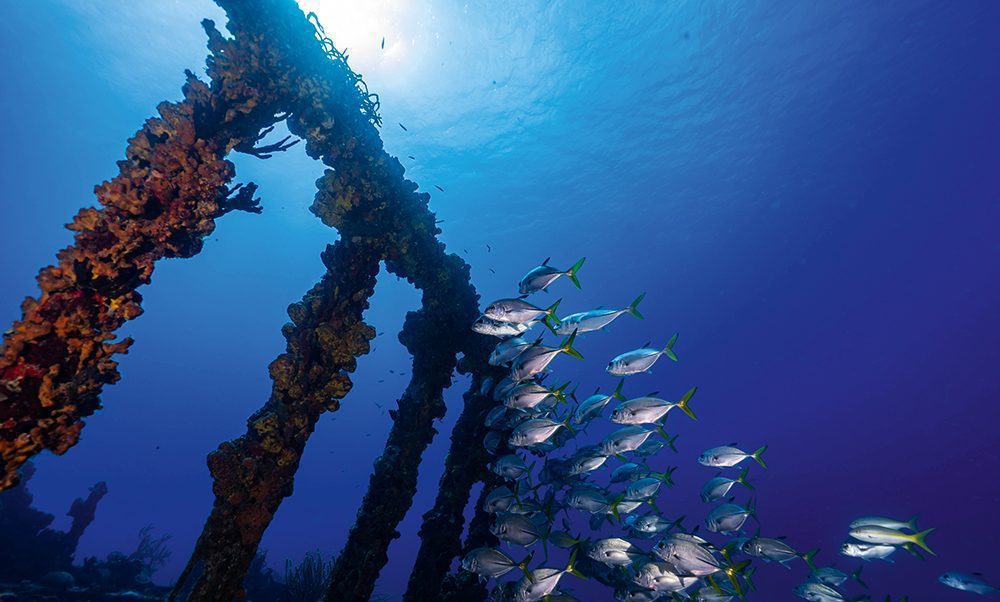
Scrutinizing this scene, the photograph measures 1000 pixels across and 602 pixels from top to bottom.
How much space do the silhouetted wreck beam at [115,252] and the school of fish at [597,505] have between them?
137 inches

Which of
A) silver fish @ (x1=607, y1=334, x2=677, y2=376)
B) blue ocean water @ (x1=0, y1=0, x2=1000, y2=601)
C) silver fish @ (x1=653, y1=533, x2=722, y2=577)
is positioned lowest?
silver fish @ (x1=653, y1=533, x2=722, y2=577)

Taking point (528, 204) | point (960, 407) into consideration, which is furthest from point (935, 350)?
point (528, 204)

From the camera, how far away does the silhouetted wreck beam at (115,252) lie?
2.74m

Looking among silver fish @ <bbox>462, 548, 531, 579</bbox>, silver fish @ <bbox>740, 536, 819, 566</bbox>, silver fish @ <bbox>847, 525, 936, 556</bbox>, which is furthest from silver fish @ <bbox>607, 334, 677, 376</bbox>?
silver fish @ <bbox>847, 525, 936, 556</bbox>

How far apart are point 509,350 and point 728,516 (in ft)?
14.6

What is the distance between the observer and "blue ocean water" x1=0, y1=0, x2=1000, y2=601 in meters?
23.7

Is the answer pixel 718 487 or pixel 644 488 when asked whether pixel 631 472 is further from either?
pixel 718 487

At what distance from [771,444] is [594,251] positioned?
31807 millimetres

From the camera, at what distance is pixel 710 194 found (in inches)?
1393

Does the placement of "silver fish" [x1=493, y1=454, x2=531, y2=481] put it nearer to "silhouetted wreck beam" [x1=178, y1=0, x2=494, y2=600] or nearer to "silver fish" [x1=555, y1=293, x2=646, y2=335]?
"silhouetted wreck beam" [x1=178, y1=0, x2=494, y2=600]

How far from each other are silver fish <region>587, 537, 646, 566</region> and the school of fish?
2 centimetres

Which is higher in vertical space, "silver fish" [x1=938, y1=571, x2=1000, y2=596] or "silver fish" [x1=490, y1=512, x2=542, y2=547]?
"silver fish" [x1=938, y1=571, x2=1000, y2=596]

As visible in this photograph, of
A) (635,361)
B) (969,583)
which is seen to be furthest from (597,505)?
(969,583)

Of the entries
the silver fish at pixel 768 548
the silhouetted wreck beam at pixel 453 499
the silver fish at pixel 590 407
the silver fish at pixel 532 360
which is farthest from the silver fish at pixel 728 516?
the silhouetted wreck beam at pixel 453 499
